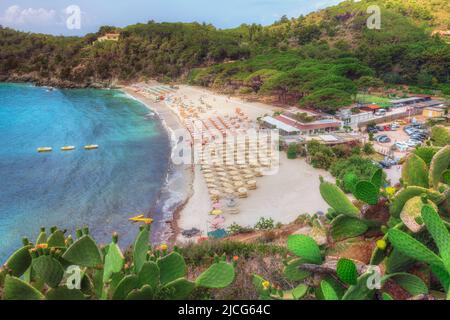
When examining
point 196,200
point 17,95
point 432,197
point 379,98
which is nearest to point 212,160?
point 196,200

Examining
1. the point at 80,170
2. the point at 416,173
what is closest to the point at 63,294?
the point at 416,173

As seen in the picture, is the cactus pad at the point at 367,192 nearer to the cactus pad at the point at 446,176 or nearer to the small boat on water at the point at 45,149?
the cactus pad at the point at 446,176

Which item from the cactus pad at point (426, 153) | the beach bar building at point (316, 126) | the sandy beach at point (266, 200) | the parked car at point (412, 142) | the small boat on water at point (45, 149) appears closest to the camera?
the cactus pad at point (426, 153)

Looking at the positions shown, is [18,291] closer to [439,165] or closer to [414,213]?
[414,213]

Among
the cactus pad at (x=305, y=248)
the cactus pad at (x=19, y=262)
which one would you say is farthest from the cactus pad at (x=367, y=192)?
the cactus pad at (x=19, y=262)

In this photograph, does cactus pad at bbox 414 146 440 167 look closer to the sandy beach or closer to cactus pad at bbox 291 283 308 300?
cactus pad at bbox 291 283 308 300

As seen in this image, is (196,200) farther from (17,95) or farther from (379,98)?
(17,95)
